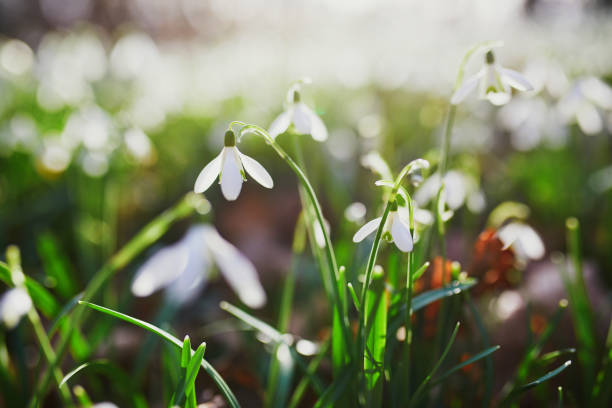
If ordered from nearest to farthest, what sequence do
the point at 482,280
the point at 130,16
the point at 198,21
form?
the point at 482,280
the point at 130,16
the point at 198,21

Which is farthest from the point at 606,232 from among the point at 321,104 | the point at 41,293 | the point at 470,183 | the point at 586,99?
the point at 321,104

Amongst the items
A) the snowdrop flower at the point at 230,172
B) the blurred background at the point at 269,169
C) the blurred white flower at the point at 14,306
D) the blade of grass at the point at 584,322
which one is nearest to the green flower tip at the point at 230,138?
the snowdrop flower at the point at 230,172

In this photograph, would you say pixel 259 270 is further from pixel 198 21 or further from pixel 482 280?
pixel 198 21

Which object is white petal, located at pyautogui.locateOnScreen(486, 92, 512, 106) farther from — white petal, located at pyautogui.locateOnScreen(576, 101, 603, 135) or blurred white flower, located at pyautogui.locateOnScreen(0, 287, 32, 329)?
blurred white flower, located at pyautogui.locateOnScreen(0, 287, 32, 329)

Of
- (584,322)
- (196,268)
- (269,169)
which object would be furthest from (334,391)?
(269,169)

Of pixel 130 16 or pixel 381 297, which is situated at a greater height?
pixel 130 16

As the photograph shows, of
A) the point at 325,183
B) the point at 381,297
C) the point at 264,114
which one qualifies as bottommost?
the point at 381,297

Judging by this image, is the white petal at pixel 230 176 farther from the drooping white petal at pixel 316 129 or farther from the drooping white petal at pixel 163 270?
the drooping white petal at pixel 163 270

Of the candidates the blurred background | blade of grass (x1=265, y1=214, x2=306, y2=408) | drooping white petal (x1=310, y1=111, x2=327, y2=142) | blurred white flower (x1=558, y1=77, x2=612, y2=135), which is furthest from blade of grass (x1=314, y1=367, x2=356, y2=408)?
blurred white flower (x1=558, y1=77, x2=612, y2=135)
